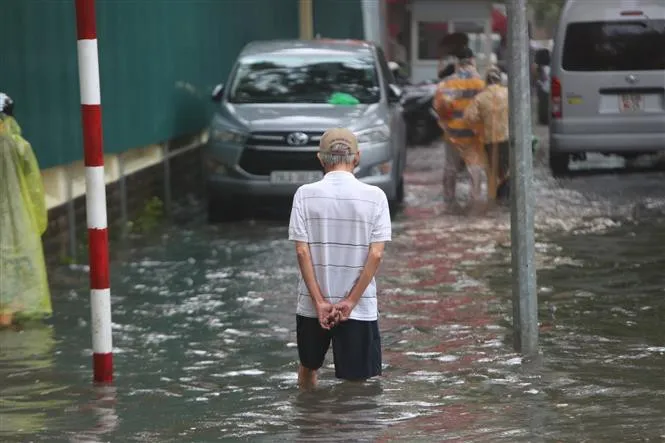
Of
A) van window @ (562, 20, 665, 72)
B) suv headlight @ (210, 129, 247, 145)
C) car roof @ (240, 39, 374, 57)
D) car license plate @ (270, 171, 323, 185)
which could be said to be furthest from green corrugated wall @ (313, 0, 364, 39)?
car license plate @ (270, 171, 323, 185)

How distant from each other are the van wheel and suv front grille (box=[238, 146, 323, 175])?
4871 mm

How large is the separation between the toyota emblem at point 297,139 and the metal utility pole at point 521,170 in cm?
679

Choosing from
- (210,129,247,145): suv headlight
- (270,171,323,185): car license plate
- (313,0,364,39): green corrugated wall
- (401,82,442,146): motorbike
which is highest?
(313,0,364,39): green corrugated wall

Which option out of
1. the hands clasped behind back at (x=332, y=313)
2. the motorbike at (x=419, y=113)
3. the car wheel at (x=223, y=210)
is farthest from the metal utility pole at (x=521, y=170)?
the motorbike at (x=419, y=113)

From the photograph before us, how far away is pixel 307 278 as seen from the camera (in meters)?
7.58

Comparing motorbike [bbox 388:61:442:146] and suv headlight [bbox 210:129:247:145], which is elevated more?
suv headlight [bbox 210:129:247:145]

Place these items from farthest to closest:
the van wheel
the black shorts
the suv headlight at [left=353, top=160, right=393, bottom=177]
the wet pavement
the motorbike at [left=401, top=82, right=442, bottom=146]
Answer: the motorbike at [left=401, top=82, right=442, bottom=146] → the van wheel → the suv headlight at [left=353, top=160, right=393, bottom=177] → the black shorts → the wet pavement

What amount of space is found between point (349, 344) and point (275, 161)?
8136 mm

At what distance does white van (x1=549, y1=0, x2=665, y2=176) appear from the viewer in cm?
1855

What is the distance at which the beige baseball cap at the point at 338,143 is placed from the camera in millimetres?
7609

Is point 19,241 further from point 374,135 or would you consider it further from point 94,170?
point 374,135

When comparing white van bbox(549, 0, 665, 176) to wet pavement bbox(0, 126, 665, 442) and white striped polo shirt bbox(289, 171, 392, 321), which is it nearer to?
wet pavement bbox(0, 126, 665, 442)

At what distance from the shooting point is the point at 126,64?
610 inches

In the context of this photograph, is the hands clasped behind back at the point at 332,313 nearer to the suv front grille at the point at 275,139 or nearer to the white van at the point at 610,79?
the suv front grille at the point at 275,139
